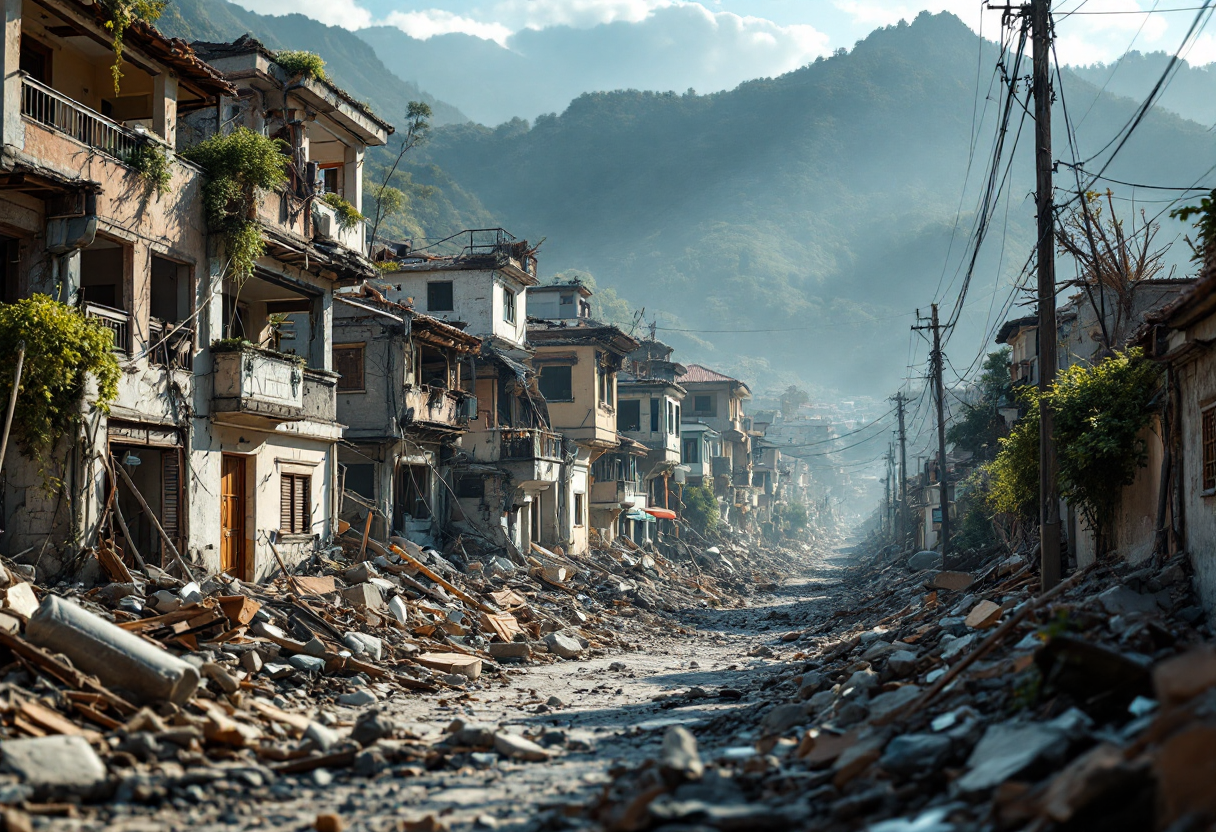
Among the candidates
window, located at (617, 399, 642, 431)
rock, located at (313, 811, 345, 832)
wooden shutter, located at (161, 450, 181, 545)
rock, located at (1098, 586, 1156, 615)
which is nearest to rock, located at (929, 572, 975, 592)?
rock, located at (1098, 586, 1156, 615)

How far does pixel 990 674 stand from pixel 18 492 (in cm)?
1393

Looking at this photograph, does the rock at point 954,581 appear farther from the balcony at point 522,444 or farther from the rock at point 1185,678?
the rock at point 1185,678

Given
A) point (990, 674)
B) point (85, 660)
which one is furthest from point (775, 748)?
point (85, 660)

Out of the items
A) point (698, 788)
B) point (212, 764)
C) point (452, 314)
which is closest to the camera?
point (698, 788)

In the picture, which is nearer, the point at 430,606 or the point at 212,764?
the point at 212,764

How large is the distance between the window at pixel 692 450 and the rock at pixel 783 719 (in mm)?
57973

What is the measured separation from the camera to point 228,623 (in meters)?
15.2

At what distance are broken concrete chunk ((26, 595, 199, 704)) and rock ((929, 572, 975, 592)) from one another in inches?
710

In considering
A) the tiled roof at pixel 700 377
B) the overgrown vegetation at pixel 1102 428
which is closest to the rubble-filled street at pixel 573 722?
→ the overgrown vegetation at pixel 1102 428

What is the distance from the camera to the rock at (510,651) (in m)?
21.3

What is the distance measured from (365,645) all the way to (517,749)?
6799mm

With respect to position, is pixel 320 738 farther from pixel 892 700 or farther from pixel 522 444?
pixel 522 444

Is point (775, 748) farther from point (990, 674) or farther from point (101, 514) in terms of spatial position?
point (101, 514)

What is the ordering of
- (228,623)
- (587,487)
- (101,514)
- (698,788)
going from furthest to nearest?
1. (587,487)
2. (101,514)
3. (228,623)
4. (698,788)
